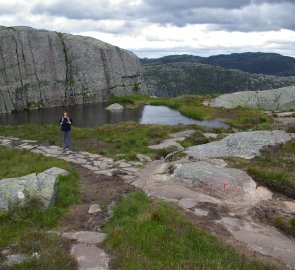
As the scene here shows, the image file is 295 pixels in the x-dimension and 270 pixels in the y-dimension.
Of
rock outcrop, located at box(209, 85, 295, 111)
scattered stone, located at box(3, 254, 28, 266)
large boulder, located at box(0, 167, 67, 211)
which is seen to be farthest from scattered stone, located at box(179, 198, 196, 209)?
rock outcrop, located at box(209, 85, 295, 111)

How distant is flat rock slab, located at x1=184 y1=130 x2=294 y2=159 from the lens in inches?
936

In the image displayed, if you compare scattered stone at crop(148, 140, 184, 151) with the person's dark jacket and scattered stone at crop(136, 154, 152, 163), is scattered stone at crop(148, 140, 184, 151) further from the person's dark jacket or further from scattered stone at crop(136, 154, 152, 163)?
the person's dark jacket

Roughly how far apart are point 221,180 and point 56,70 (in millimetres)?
58358

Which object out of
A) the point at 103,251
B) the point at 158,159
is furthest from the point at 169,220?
the point at 158,159

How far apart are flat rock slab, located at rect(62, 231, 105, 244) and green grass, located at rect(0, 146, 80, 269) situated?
2.29 feet

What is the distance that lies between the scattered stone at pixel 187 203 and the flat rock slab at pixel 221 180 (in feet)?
4.92

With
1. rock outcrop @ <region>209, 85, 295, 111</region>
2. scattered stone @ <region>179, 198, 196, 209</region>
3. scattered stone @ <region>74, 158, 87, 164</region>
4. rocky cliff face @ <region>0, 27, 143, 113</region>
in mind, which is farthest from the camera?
rock outcrop @ <region>209, 85, 295, 111</region>

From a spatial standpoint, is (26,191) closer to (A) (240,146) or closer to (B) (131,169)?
(B) (131,169)

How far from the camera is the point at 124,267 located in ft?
32.7

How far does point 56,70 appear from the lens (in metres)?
71.6

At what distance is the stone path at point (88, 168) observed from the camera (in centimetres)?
1081

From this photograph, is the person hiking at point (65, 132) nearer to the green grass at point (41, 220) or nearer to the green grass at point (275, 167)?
the green grass at point (41, 220)

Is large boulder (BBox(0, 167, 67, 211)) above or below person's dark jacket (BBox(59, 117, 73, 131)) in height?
below

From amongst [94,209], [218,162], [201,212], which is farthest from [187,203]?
[218,162]
